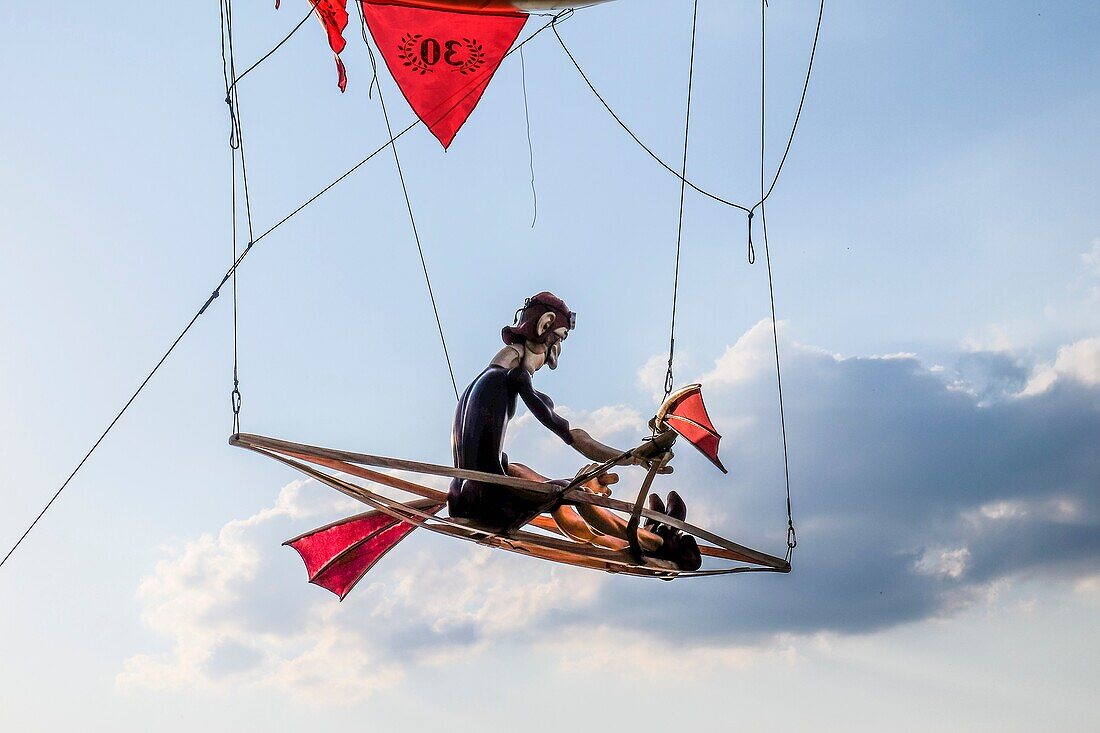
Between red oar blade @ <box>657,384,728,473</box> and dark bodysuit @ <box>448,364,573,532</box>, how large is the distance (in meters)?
0.50

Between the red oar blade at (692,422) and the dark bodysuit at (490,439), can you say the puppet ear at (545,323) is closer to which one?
the dark bodysuit at (490,439)

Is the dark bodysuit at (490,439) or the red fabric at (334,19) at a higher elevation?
the red fabric at (334,19)

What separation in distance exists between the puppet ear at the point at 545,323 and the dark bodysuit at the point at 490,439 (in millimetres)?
144

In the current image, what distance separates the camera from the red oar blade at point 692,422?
4375mm

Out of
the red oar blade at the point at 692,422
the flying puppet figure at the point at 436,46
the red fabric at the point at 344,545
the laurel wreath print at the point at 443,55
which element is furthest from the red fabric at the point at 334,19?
the red oar blade at the point at 692,422

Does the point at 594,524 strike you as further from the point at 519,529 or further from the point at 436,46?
the point at 436,46

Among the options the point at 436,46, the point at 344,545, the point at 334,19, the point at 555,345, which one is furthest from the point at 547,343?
the point at 334,19

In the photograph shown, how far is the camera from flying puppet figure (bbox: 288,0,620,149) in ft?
17.2

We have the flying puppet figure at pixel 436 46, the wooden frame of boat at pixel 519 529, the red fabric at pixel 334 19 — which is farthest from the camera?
the red fabric at pixel 334 19

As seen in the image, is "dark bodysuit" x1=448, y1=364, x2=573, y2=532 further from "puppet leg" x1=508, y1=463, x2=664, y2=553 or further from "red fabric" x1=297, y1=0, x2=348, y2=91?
"red fabric" x1=297, y1=0, x2=348, y2=91

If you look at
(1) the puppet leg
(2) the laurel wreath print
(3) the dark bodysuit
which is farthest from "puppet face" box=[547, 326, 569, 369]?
(2) the laurel wreath print

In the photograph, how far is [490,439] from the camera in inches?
181

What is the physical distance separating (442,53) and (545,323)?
1.21 meters

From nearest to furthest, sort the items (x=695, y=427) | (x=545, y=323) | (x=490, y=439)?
(x=695, y=427)
(x=490, y=439)
(x=545, y=323)
